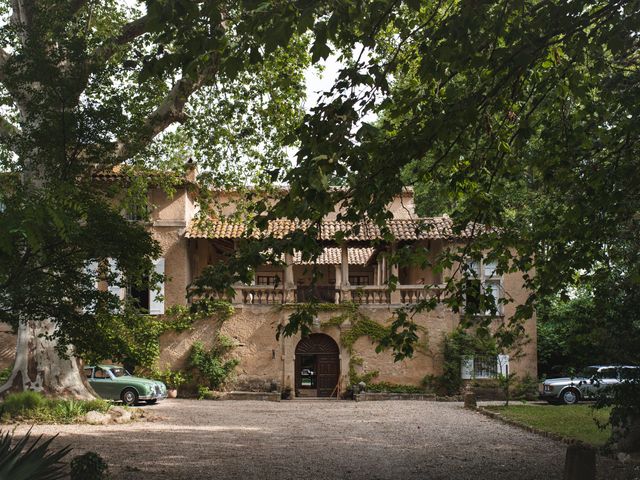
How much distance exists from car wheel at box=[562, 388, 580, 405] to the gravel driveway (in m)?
6.18

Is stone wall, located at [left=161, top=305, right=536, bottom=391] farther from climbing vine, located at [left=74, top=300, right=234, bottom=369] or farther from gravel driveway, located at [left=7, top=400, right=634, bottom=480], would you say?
climbing vine, located at [left=74, top=300, right=234, bottom=369]

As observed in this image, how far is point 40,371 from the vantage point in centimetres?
1981

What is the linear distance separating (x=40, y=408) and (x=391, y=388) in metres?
14.7

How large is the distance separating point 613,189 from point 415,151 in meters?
3.75

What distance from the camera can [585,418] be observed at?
67.3 feet

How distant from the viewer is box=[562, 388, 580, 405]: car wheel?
27812 mm

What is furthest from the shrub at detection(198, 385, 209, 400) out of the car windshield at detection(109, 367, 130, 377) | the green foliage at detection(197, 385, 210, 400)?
the car windshield at detection(109, 367, 130, 377)

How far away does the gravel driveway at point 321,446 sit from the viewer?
11.7m

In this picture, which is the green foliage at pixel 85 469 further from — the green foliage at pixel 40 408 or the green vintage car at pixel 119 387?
the green vintage car at pixel 119 387

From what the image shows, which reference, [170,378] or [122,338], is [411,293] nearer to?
[170,378]

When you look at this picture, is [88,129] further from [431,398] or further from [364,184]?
[431,398]

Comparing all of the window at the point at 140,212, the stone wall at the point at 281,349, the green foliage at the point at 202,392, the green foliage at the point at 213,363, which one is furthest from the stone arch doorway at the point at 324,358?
the window at the point at 140,212

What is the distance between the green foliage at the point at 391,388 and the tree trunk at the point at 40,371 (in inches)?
481

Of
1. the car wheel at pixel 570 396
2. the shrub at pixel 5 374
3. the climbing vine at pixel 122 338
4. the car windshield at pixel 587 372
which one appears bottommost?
the car wheel at pixel 570 396
